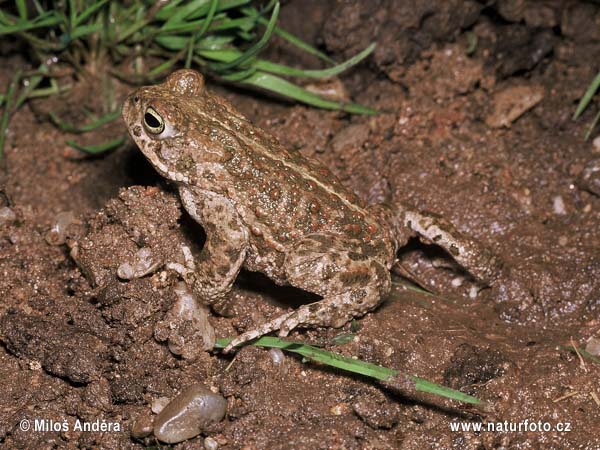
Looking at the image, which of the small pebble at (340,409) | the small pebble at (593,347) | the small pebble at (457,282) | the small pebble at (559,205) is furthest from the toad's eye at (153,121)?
the small pebble at (593,347)

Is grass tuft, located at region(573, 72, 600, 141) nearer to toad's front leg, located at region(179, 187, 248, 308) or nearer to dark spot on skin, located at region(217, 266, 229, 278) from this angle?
toad's front leg, located at region(179, 187, 248, 308)

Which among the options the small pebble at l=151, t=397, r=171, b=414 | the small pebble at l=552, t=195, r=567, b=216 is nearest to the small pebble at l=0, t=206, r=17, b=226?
the small pebble at l=151, t=397, r=171, b=414

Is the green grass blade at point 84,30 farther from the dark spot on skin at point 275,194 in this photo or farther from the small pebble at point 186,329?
the small pebble at point 186,329

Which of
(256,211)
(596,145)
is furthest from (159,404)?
(596,145)

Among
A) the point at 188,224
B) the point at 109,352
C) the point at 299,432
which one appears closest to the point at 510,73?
the point at 188,224

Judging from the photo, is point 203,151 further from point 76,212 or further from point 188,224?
point 76,212

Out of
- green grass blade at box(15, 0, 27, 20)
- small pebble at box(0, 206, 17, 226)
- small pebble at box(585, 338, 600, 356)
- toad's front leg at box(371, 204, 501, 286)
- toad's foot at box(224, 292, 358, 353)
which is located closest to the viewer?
toad's foot at box(224, 292, 358, 353)

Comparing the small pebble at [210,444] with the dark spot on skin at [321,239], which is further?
the dark spot on skin at [321,239]

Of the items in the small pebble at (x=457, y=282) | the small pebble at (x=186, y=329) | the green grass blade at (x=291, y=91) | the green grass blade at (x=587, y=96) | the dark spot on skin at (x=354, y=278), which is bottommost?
the small pebble at (x=186, y=329)
